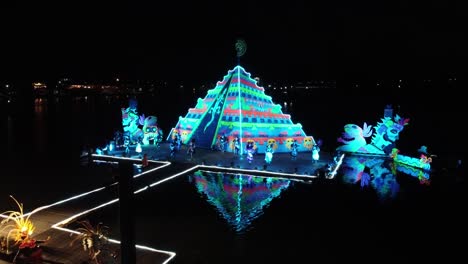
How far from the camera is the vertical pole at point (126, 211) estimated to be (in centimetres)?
757

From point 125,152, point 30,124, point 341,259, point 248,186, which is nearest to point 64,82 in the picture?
point 30,124

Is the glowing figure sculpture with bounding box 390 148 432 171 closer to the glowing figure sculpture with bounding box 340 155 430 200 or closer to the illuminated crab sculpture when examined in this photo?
the glowing figure sculpture with bounding box 340 155 430 200

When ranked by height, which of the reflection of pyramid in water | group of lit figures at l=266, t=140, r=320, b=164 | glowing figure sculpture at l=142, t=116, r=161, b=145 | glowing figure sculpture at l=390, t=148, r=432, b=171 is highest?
glowing figure sculpture at l=142, t=116, r=161, b=145

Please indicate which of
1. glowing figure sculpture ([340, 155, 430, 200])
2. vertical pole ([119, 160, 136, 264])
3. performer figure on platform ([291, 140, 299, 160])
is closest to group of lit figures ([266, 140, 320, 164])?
performer figure on platform ([291, 140, 299, 160])

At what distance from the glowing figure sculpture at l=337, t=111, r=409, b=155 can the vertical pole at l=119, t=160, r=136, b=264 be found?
872 inches

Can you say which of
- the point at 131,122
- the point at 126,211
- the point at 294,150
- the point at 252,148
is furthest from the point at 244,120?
the point at 126,211

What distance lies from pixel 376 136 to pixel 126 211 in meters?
24.1

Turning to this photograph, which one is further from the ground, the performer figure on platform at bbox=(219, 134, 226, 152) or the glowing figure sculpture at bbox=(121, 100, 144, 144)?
the glowing figure sculpture at bbox=(121, 100, 144, 144)

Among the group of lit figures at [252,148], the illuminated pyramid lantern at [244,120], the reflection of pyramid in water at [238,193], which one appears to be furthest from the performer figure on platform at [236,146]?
the reflection of pyramid in water at [238,193]

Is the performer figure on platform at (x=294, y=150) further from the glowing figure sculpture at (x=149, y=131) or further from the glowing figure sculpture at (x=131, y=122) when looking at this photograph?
the glowing figure sculpture at (x=131, y=122)

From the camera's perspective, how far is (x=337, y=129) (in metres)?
58.9

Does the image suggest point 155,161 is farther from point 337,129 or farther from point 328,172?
point 337,129

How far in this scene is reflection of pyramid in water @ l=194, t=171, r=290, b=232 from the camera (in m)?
16.1

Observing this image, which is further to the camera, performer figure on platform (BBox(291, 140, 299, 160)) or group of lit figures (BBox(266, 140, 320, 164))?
performer figure on platform (BBox(291, 140, 299, 160))
